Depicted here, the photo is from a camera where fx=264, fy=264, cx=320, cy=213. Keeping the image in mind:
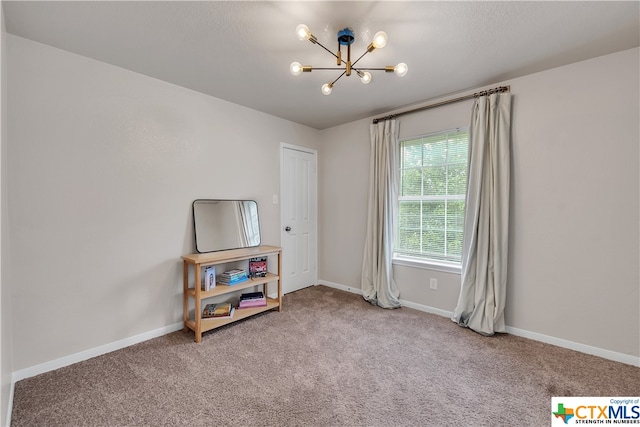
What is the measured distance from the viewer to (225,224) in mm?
2945

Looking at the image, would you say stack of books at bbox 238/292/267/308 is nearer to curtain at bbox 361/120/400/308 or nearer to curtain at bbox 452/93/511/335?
curtain at bbox 361/120/400/308

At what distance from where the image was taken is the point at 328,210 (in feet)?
13.3

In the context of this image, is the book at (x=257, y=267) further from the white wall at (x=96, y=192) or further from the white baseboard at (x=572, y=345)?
the white baseboard at (x=572, y=345)

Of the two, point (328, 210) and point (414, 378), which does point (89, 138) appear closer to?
point (328, 210)

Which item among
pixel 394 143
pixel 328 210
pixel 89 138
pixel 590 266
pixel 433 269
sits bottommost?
pixel 433 269

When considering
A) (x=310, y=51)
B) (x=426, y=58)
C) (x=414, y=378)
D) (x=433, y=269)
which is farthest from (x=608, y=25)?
(x=414, y=378)

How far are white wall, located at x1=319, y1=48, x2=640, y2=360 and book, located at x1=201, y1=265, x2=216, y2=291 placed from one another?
2889 millimetres

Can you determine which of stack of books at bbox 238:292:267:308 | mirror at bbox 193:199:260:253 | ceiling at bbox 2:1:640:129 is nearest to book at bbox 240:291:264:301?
stack of books at bbox 238:292:267:308

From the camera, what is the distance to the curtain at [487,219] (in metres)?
2.47

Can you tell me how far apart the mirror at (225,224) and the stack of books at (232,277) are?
0.91ft

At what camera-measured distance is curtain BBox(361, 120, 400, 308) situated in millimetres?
3227

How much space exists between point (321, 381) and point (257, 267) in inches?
60.4

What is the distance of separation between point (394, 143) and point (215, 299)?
2766 millimetres

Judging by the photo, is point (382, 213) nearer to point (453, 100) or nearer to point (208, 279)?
point (453, 100)
